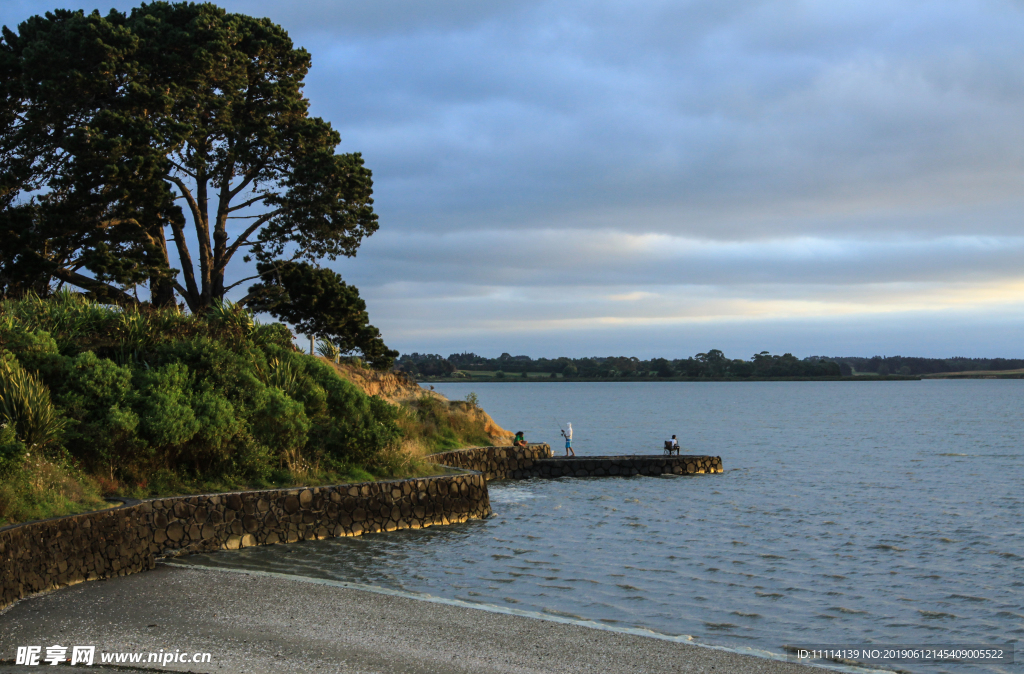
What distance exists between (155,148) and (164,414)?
1550 centimetres

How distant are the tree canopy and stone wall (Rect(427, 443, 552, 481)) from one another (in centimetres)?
992

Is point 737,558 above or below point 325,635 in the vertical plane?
below

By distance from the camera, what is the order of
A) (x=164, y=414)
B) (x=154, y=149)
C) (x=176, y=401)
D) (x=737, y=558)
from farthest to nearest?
(x=154, y=149), (x=737, y=558), (x=176, y=401), (x=164, y=414)

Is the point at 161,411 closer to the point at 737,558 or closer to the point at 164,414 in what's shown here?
the point at 164,414

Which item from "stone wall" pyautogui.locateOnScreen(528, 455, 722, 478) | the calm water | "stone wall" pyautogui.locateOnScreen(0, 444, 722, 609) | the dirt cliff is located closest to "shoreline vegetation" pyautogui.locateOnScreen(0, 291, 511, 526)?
"stone wall" pyautogui.locateOnScreen(0, 444, 722, 609)

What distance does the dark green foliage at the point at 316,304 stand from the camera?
30812 millimetres

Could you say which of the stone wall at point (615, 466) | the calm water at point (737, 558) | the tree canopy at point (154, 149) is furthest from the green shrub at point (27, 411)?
the stone wall at point (615, 466)

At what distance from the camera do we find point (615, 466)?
31703 mm

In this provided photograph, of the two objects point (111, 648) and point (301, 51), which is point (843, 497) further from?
point (301, 51)

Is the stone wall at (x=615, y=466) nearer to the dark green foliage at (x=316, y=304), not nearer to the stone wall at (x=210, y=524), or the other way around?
the dark green foliage at (x=316, y=304)

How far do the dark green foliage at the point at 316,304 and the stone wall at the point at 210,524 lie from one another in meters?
14.6

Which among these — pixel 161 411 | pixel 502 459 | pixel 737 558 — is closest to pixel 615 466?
pixel 502 459

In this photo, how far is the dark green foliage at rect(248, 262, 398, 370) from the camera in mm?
30812

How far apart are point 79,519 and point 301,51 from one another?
85.4 feet
